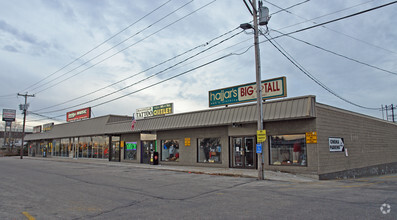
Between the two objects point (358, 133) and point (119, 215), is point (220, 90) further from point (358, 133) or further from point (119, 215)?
point (119, 215)

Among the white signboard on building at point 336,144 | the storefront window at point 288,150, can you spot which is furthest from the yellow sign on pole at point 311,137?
the white signboard on building at point 336,144

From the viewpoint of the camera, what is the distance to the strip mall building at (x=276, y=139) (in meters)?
15.6

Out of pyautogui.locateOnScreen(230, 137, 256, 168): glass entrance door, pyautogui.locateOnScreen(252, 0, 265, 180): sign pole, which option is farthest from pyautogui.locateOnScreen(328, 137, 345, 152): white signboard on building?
pyautogui.locateOnScreen(252, 0, 265, 180): sign pole

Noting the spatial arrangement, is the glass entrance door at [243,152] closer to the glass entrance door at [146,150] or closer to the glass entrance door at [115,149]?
the glass entrance door at [146,150]

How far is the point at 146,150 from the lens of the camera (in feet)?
87.2

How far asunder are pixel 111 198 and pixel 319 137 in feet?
36.6

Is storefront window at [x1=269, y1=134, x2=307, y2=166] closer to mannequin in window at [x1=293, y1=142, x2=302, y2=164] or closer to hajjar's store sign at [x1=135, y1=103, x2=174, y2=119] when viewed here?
mannequin in window at [x1=293, y1=142, x2=302, y2=164]

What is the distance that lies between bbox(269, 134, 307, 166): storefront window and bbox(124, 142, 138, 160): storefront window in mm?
14863

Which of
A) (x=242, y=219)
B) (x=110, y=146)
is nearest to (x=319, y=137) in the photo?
(x=242, y=219)

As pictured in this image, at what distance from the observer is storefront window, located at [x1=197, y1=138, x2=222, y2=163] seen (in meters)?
20.4

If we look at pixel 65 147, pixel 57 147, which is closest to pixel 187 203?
pixel 65 147

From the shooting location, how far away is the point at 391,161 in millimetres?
24766

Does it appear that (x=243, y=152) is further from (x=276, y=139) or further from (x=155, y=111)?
(x=155, y=111)

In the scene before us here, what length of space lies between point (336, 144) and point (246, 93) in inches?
245
